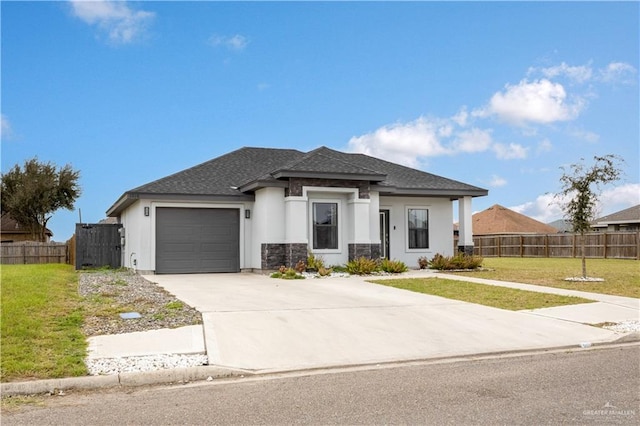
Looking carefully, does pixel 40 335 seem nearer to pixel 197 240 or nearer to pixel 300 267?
pixel 300 267

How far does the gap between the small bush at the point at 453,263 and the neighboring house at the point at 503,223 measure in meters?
31.9

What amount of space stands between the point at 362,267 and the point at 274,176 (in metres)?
4.23

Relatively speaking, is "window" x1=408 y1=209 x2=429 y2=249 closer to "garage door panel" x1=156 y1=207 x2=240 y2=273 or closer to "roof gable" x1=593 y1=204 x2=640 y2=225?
"garage door panel" x1=156 y1=207 x2=240 y2=273

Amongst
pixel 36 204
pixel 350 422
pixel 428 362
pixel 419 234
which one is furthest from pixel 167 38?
pixel 36 204

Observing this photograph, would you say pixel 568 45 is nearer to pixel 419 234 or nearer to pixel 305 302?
pixel 419 234

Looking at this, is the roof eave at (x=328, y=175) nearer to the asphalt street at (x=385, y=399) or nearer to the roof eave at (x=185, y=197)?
the roof eave at (x=185, y=197)

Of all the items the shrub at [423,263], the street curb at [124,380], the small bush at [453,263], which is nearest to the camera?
the street curb at [124,380]

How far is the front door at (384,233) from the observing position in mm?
22797

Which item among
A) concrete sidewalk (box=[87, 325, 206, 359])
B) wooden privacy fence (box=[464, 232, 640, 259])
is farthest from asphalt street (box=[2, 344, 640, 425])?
wooden privacy fence (box=[464, 232, 640, 259])

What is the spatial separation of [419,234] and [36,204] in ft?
110

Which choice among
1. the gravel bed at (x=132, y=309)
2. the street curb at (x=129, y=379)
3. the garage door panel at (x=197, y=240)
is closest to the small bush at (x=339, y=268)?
the garage door panel at (x=197, y=240)

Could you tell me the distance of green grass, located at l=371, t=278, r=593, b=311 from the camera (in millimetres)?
12547

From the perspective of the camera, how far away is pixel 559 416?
524cm

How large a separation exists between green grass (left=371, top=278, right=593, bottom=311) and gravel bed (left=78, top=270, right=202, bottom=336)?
245 inches
